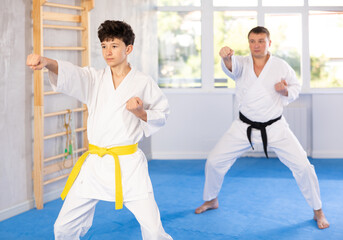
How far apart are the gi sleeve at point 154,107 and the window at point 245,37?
11.8 feet

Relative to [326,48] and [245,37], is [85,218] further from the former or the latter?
[326,48]

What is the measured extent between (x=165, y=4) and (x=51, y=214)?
327 centimetres

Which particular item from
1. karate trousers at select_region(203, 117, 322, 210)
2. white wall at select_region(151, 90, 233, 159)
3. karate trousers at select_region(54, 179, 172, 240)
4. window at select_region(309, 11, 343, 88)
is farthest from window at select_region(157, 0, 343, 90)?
karate trousers at select_region(54, 179, 172, 240)

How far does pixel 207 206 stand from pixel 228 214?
180 millimetres

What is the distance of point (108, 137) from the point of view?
235 cm

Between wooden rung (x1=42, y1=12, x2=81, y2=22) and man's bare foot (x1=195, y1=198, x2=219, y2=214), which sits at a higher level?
wooden rung (x1=42, y1=12, x2=81, y2=22)

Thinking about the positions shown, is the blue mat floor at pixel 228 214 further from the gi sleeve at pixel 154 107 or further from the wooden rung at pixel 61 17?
the wooden rung at pixel 61 17

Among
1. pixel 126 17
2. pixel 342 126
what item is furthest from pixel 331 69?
pixel 126 17

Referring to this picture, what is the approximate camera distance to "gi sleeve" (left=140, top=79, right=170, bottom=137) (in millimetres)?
2346

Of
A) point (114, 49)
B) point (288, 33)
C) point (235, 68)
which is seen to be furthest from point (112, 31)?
point (288, 33)

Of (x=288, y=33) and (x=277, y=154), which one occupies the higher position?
(x=288, y=33)

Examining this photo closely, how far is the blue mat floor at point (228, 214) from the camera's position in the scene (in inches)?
125

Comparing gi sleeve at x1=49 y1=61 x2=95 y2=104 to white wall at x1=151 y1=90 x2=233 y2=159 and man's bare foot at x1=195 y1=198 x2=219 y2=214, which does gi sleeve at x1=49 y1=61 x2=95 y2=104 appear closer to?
man's bare foot at x1=195 y1=198 x2=219 y2=214

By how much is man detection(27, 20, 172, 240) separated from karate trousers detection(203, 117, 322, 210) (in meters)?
1.21
